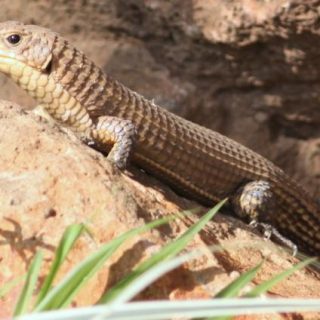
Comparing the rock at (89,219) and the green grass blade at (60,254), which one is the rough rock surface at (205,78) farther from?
the green grass blade at (60,254)

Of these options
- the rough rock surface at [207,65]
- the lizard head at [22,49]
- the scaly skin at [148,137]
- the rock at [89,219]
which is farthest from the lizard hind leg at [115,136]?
the rough rock surface at [207,65]

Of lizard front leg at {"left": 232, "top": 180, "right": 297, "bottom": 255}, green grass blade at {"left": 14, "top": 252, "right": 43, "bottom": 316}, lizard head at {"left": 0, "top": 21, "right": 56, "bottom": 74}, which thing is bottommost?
lizard front leg at {"left": 232, "top": 180, "right": 297, "bottom": 255}

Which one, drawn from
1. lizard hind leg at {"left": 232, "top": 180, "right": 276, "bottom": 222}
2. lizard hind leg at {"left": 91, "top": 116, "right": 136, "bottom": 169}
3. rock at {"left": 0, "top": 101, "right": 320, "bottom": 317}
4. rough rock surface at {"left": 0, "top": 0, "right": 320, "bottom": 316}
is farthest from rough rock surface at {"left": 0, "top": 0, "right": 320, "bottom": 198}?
rock at {"left": 0, "top": 101, "right": 320, "bottom": 317}

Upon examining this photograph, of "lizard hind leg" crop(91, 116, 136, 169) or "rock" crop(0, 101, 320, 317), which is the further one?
"lizard hind leg" crop(91, 116, 136, 169)

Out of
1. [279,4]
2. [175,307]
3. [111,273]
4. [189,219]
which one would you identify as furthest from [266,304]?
[279,4]

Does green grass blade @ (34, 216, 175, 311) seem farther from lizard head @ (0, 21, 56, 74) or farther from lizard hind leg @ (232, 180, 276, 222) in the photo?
lizard hind leg @ (232, 180, 276, 222)

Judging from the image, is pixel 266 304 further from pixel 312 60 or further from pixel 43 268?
pixel 312 60

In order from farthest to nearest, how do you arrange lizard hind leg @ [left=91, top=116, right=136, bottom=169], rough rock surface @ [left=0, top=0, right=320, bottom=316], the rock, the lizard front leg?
the lizard front leg
lizard hind leg @ [left=91, top=116, right=136, bottom=169]
rough rock surface @ [left=0, top=0, right=320, bottom=316]
the rock
